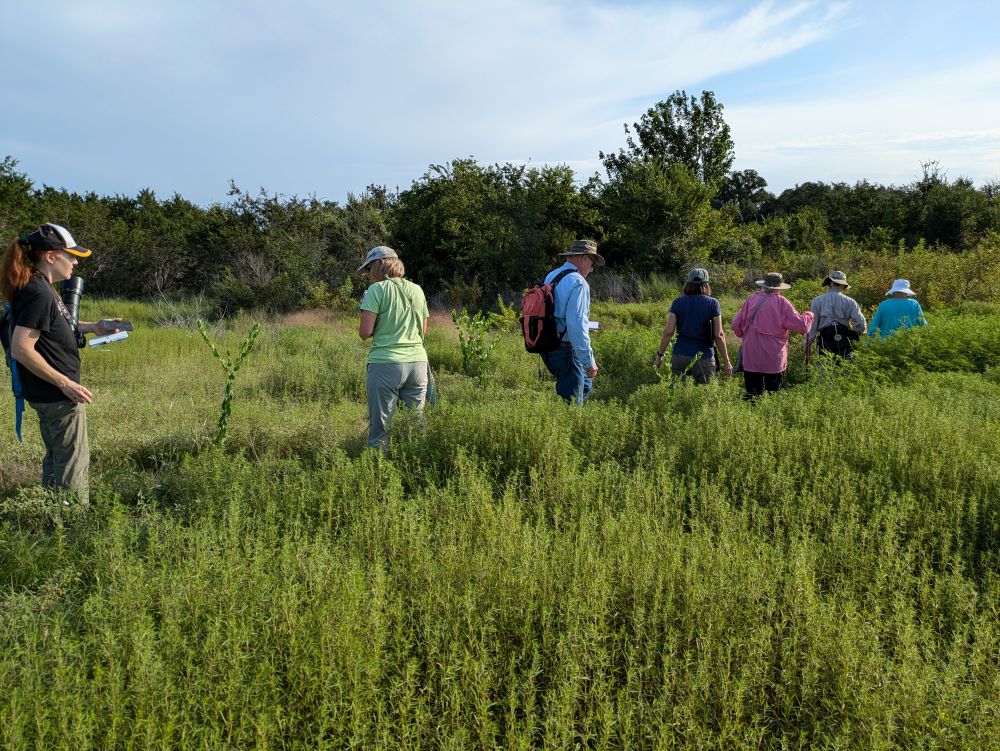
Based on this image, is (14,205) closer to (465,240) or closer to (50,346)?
(465,240)

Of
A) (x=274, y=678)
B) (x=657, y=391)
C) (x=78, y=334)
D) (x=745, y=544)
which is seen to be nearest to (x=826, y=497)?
(x=745, y=544)

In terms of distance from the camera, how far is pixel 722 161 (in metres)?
23.8

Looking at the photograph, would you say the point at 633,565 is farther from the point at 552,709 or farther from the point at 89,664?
the point at 89,664

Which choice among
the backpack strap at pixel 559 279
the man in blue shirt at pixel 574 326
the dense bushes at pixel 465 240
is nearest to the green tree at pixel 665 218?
the dense bushes at pixel 465 240

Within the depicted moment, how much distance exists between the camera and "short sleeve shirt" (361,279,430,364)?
17.5 feet

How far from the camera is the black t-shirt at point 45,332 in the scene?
13.3ft

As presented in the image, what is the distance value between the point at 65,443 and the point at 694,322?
205 inches

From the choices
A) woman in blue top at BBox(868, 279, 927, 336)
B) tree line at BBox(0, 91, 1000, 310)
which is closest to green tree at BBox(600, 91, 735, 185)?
tree line at BBox(0, 91, 1000, 310)

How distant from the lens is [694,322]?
6.60 meters

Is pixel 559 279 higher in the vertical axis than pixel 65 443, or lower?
higher

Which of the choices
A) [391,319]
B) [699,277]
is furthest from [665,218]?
[391,319]

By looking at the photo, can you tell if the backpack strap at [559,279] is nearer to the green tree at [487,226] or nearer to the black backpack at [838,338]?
the black backpack at [838,338]

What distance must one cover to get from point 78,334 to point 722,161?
23096 mm

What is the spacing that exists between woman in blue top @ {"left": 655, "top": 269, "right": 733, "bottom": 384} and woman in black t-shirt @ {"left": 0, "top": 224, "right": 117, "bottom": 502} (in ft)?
16.1
